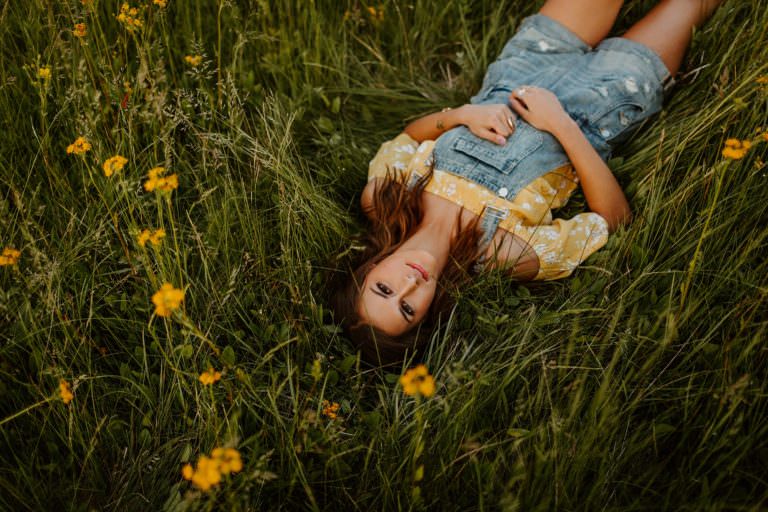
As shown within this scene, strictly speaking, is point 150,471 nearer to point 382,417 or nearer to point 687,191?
point 382,417

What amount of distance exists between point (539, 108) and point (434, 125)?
52cm

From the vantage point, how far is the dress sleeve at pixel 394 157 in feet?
9.32

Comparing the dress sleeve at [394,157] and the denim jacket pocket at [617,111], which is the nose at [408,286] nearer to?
the dress sleeve at [394,157]

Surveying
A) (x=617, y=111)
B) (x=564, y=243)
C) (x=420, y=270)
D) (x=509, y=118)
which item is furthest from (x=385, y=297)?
(x=617, y=111)

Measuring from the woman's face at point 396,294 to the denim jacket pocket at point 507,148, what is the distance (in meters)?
0.63

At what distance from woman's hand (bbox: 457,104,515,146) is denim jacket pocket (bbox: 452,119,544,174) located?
0.03 metres

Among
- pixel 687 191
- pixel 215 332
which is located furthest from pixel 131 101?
pixel 687 191

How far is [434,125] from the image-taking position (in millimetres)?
2896

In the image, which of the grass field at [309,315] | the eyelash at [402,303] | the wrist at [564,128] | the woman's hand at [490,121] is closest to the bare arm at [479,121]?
the woman's hand at [490,121]

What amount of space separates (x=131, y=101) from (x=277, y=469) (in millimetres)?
1561

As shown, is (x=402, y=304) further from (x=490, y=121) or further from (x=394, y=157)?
(x=490, y=121)

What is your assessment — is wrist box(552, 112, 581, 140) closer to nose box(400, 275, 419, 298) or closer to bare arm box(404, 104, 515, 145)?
bare arm box(404, 104, 515, 145)

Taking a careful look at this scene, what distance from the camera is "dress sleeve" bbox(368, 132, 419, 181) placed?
284cm

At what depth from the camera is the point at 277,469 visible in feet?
6.15
